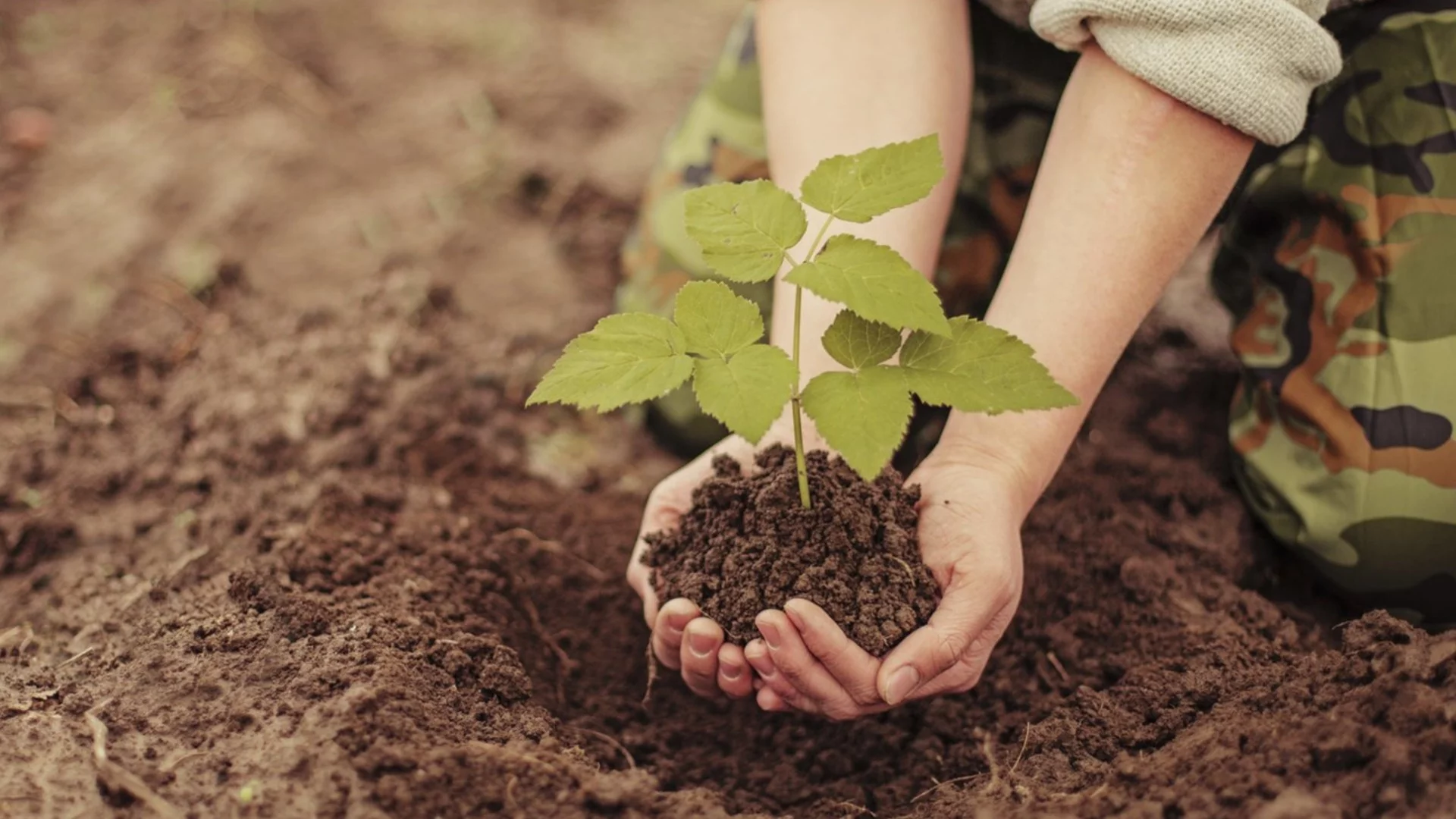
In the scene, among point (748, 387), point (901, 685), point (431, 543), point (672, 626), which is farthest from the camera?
point (431, 543)

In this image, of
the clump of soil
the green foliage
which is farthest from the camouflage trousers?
the green foliage

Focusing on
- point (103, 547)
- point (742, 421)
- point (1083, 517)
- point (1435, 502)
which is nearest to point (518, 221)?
point (103, 547)

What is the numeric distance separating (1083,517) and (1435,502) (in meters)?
Result: 0.52

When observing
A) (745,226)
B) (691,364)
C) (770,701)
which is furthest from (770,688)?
(745,226)

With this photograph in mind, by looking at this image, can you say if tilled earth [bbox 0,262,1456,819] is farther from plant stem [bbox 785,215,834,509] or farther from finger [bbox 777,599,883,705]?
plant stem [bbox 785,215,834,509]

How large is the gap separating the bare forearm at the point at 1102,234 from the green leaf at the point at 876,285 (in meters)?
0.38

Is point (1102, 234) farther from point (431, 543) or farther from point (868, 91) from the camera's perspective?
point (431, 543)

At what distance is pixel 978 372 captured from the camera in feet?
4.26

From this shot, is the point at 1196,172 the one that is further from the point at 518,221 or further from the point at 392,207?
the point at 392,207

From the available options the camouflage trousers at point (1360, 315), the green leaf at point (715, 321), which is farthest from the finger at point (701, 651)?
the camouflage trousers at point (1360, 315)

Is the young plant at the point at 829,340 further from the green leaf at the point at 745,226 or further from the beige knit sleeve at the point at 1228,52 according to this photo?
A: the beige knit sleeve at the point at 1228,52

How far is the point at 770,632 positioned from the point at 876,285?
0.43 metres

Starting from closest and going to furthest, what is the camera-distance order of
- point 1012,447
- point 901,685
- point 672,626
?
point 901,685 < point 672,626 < point 1012,447

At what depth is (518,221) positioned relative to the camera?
2859 mm
